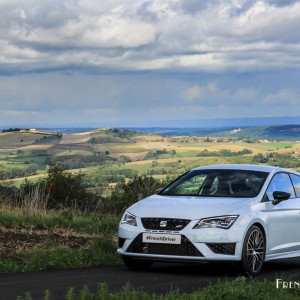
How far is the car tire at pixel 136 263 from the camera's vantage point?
12.4 meters

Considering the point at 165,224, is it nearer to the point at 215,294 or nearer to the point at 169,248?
the point at 169,248

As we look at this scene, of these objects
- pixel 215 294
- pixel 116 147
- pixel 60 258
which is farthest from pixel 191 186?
pixel 116 147

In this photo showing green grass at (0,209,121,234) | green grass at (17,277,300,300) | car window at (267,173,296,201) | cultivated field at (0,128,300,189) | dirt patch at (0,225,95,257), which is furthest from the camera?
cultivated field at (0,128,300,189)

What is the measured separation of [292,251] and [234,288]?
4188 mm

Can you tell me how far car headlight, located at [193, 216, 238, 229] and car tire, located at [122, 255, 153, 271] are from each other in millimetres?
1232

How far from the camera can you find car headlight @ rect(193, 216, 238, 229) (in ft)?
38.3

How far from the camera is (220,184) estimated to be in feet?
42.4

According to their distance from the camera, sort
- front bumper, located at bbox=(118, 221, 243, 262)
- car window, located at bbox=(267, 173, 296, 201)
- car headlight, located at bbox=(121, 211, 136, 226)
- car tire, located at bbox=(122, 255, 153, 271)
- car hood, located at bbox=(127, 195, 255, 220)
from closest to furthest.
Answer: front bumper, located at bbox=(118, 221, 243, 262) → car hood, located at bbox=(127, 195, 255, 220) → car headlight, located at bbox=(121, 211, 136, 226) → car tire, located at bbox=(122, 255, 153, 271) → car window, located at bbox=(267, 173, 296, 201)

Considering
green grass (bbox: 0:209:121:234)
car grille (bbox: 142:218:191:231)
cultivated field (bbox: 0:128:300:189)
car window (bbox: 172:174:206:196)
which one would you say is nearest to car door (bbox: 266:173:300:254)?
car window (bbox: 172:174:206:196)

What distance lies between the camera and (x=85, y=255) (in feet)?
44.3

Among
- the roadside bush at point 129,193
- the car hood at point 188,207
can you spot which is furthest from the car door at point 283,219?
the roadside bush at point 129,193

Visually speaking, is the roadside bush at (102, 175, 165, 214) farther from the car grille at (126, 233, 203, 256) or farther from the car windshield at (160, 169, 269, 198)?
the car grille at (126, 233, 203, 256)

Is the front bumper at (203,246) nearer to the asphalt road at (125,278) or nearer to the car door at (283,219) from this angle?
the asphalt road at (125,278)

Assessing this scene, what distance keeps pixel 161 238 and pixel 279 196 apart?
6.92 feet
